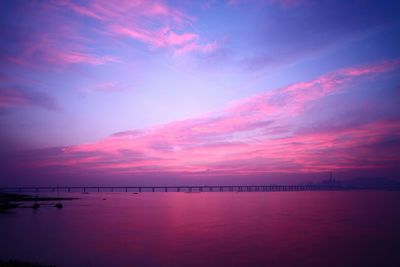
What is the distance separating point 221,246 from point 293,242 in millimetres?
7224

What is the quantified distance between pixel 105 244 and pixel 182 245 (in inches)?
268

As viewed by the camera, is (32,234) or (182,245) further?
(32,234)

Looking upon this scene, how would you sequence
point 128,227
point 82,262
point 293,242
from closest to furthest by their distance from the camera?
point 82,262, point 293,242, point 128,227

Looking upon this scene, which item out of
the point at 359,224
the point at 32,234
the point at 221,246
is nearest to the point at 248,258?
the point at 221,246

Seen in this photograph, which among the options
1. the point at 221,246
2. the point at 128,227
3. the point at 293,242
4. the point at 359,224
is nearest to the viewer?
the point at 221,246

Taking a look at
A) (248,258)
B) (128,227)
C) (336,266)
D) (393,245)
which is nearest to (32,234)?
(128,227)

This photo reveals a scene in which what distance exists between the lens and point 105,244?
3016 cm

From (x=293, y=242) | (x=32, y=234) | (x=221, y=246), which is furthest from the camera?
(x=32, y=234)

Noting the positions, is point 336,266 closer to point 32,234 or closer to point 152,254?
point 152,254

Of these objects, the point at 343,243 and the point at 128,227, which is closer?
the point at 343,243

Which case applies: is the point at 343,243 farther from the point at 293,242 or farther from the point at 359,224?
the point at 359,224

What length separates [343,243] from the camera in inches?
1236

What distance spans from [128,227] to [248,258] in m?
20.8

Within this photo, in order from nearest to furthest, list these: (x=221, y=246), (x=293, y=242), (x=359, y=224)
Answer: (x=221, y=246) → (x=293, y=242) → (x=359, y=224)
